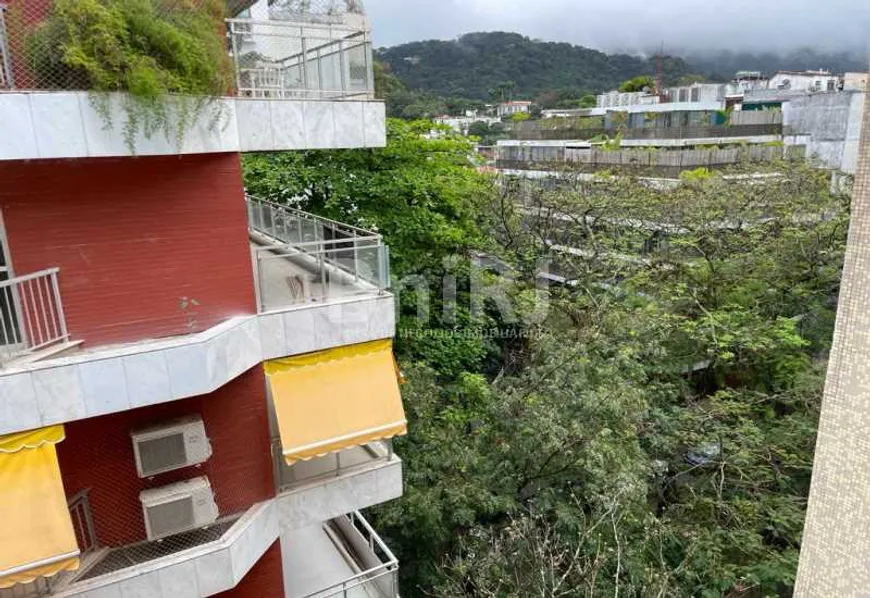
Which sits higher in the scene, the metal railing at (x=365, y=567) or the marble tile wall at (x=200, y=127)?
the marble tile wall at (x=200, y=127)

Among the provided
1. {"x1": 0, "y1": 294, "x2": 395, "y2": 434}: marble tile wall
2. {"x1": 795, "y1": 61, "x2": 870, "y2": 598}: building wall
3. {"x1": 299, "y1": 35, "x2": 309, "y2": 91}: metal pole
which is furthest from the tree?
{"x1": 0, "y1": 294, "x2": 395, "y2": 434}: marble tile wall

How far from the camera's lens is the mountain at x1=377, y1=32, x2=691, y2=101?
3743 inches

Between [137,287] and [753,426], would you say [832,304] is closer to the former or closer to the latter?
[753,426]

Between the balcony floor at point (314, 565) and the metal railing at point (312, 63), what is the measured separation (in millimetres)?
6966

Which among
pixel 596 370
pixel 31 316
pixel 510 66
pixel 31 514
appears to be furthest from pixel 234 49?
pixel 510 66

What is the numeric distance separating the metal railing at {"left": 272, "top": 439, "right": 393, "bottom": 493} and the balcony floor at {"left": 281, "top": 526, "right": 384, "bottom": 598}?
199 centimetres

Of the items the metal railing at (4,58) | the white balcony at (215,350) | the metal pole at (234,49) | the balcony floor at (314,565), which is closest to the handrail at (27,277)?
the white balcony at (215,350)

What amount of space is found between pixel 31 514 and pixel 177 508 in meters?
1.62

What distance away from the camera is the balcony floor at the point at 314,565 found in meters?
9.09

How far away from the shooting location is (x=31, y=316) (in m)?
5.63

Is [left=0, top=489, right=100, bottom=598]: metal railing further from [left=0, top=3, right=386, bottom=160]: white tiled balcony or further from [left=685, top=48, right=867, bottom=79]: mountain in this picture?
[left=685, top=48, right=867, bottom=79]: mountain

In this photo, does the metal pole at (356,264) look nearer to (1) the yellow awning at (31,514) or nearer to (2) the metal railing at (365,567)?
(1) the yellow awning at (31,514)

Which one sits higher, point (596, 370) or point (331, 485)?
point (331, 485)

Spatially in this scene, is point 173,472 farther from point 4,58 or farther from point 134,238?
point 4,58
